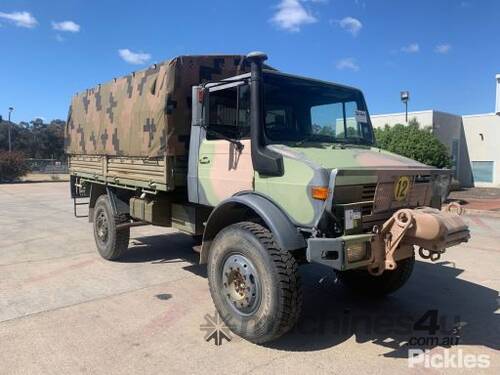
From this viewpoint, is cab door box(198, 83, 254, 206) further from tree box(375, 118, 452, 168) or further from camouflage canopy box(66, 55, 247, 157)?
tree box(375, 118, 452, 168)

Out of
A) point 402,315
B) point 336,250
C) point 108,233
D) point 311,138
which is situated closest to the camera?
point 336,250

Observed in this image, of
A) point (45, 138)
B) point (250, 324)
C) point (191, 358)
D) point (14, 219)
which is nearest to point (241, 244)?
point (250, 324)

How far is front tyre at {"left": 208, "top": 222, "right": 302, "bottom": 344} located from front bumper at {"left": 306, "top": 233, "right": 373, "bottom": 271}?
325mm

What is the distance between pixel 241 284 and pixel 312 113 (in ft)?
6.43

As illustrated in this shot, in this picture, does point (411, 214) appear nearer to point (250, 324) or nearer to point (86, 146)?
point (250, 324)

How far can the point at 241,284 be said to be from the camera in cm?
447

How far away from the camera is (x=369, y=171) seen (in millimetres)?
4074

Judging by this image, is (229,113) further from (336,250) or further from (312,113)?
(336,250)

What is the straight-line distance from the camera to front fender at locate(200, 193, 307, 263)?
13.2 feet

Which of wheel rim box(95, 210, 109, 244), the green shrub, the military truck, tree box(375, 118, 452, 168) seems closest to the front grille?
the military truck

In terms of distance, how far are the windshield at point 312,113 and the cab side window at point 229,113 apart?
22 cm

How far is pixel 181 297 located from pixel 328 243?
2.49 m

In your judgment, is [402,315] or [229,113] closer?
[229,113]

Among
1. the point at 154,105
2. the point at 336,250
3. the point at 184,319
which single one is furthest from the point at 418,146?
the point at 336,250
